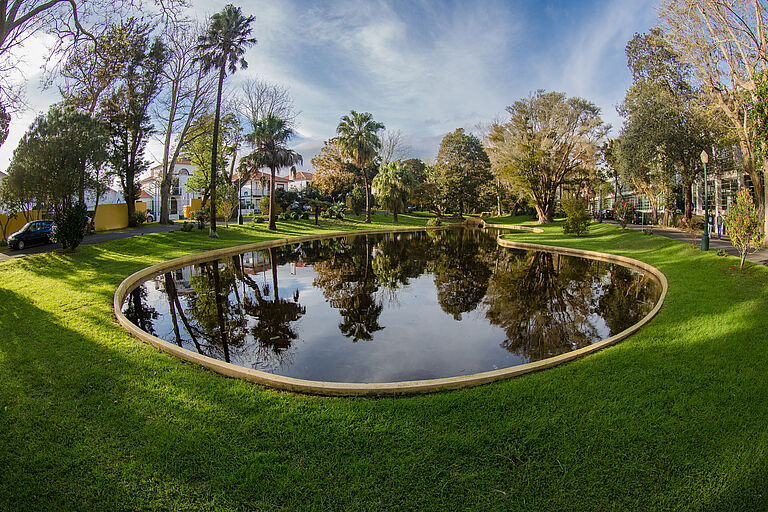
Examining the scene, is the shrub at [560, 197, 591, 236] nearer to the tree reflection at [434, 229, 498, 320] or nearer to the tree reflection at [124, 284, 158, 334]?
the tree reflection at [434, 229, 498, 320]

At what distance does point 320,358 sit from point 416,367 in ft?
5.31

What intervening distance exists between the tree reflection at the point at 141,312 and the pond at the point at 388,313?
24 millimetres

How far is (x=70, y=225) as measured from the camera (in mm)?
14891

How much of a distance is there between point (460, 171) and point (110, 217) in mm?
39044

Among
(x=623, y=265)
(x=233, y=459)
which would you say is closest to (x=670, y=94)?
(x=623, y=265)

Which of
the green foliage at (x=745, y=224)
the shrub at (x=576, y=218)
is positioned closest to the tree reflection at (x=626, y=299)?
the green foliage at (x=745, y=224)

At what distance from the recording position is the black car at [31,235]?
1645 cm

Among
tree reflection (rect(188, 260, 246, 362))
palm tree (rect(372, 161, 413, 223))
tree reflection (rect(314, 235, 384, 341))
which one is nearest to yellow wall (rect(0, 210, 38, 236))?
tree reflection (rect(188, 260, 246, 362))

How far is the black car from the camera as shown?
1645 centimetres

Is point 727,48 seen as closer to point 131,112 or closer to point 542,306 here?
point 542,306

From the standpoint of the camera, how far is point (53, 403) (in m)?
4.33

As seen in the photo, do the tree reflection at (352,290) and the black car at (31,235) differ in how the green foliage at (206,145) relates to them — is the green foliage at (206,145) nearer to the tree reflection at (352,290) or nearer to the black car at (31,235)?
the black car at (31,235)

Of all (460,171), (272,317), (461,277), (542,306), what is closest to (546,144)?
(460,171)

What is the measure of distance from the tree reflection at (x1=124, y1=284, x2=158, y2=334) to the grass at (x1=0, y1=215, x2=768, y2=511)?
7.09ft
